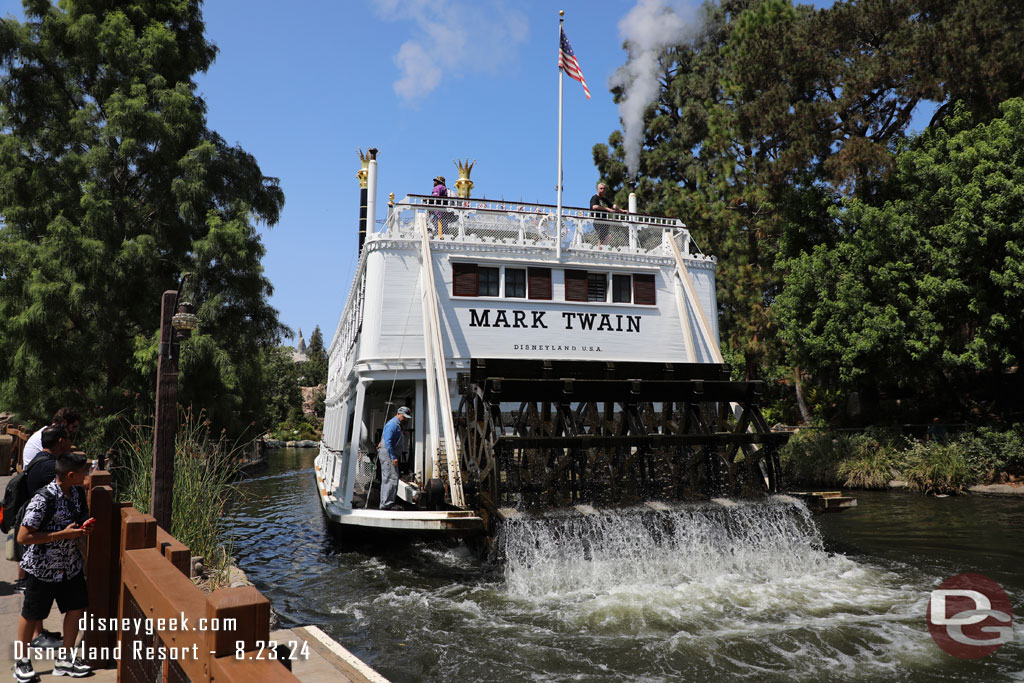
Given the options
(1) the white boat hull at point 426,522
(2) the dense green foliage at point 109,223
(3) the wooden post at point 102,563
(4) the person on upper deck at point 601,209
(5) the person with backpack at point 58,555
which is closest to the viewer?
(5) the person with backpack at point 58,555

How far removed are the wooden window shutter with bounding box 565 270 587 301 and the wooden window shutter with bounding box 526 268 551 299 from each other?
39 centimetres

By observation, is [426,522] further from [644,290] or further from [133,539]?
[644,290]

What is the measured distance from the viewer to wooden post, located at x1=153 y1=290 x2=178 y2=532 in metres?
6.93

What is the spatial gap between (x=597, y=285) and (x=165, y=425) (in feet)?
29.5

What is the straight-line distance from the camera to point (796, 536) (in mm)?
10172

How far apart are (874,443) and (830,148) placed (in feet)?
30.2

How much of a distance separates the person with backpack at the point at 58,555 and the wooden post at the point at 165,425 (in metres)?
2.24

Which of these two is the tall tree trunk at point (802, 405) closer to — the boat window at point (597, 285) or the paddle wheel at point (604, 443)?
the paddle wheel at point (604, 443)

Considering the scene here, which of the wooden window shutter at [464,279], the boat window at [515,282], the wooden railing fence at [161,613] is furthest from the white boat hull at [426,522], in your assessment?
the boat window at [515,282]

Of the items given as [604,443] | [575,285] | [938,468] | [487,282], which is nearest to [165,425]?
[604,443]

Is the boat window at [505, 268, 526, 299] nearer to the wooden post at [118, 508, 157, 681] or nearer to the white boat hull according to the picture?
the white boat hull

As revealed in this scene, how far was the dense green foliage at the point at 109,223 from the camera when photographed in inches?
655

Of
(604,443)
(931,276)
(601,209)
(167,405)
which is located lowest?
(604,443)

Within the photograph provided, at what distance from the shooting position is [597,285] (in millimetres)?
14289
